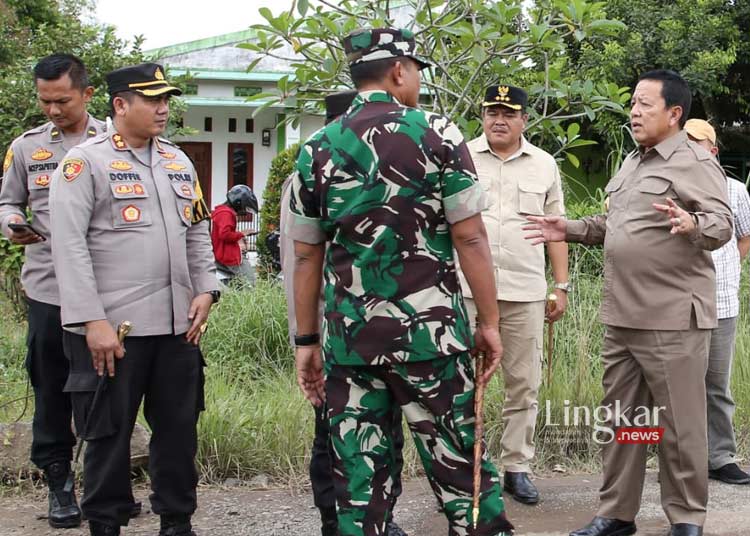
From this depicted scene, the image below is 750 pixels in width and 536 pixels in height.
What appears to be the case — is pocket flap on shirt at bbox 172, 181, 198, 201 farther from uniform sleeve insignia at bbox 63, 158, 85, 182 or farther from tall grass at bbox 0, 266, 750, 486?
tall grass at bbox 0, 266, 750, 486

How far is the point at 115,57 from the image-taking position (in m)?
10.5

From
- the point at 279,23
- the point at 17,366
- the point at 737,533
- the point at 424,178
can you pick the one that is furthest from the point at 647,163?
the point at 17,366

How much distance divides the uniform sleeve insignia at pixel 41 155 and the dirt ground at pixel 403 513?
5.54ft

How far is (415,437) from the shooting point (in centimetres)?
310

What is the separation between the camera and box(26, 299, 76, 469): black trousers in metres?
4.14

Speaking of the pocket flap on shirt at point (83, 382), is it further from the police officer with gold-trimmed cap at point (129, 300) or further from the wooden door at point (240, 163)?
the wooden door at point (240, 163)

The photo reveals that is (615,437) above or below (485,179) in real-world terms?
below

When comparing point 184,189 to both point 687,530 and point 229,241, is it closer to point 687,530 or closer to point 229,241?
point 687,530

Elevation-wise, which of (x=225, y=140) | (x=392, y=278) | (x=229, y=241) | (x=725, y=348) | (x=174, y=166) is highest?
(x=225, y=140)

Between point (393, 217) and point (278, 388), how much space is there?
2930mm

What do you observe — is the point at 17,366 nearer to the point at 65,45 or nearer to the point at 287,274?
the point at 287,274

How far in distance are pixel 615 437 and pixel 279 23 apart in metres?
2.83

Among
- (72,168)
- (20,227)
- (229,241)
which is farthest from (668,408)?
(229,241)

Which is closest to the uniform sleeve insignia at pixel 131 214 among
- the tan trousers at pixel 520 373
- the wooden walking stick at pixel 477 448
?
the wooden walking stick at pixel 477 448
